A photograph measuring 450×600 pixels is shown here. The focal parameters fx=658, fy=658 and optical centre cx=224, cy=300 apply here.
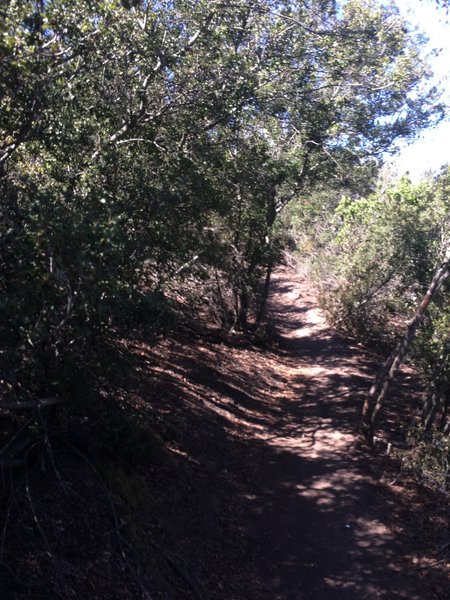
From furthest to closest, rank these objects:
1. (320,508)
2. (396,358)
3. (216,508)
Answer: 1. (396,358)
2. (320,508)
3. (216,508)

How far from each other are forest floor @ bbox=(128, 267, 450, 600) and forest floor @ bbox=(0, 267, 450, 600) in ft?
0.09

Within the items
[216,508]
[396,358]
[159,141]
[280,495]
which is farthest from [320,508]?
[159,141]

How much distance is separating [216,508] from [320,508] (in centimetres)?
176

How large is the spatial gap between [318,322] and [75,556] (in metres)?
21.6

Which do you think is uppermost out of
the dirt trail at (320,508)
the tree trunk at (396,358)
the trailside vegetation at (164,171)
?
the trailside vegetation at (164,171)

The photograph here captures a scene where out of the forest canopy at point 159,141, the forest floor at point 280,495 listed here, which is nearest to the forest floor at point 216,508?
the forest floor at point 280,495

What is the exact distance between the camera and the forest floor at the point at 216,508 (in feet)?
20.2

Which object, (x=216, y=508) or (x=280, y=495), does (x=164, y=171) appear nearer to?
(x=216, y=508)

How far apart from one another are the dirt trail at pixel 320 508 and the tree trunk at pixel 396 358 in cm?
48

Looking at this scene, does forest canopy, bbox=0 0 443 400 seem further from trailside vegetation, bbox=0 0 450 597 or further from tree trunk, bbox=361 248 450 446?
tree trunk, bbox=361 248 450 446

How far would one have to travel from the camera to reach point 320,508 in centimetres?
995

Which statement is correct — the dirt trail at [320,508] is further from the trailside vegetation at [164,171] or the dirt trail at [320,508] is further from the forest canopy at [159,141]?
the forest canopy at [159,141]

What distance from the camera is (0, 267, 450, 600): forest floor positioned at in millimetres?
6172

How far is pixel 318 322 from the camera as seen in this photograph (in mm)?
27000
